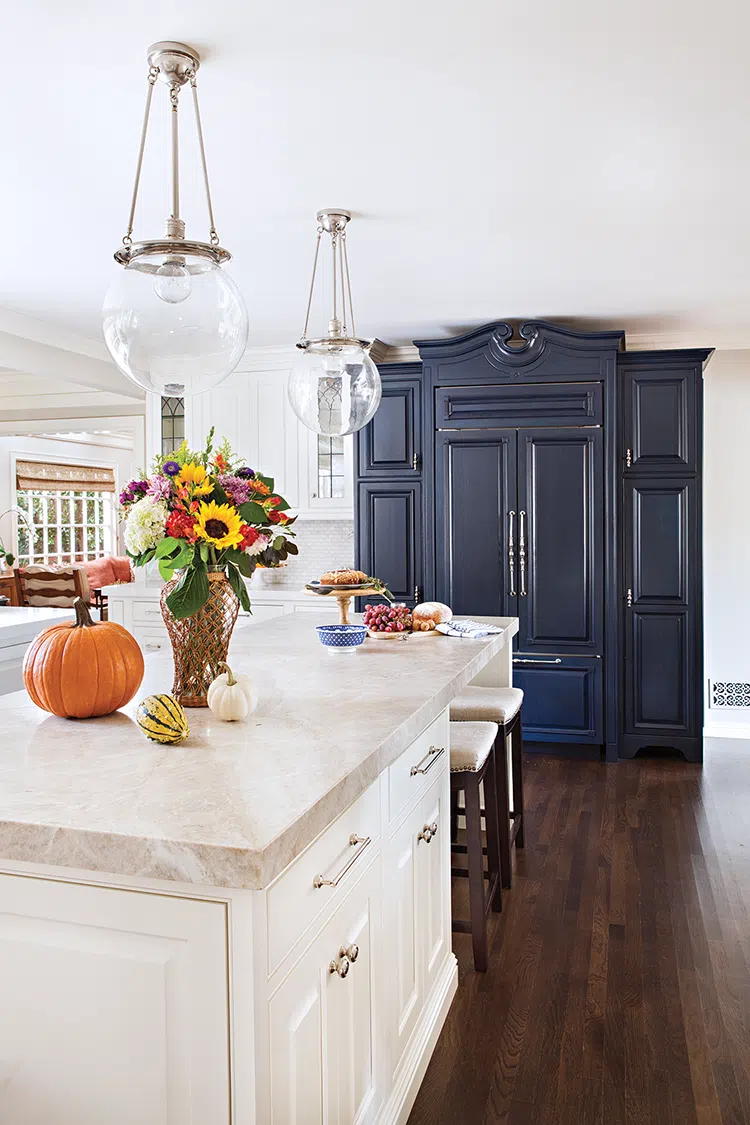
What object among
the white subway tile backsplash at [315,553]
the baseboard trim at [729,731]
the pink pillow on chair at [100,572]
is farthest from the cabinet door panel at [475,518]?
the pink pillow on chair at [100,572]

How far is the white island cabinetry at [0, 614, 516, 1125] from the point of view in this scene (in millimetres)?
1221

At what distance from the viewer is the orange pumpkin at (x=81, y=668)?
6.04 ft

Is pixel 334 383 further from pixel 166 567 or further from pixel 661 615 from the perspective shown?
pixel 661 615

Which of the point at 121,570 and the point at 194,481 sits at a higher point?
the point at 194,481

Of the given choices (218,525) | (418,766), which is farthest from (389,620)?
(218,525)

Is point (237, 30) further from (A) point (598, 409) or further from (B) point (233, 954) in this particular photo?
(A) point (598, 409)

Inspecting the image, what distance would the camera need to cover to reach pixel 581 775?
496cm

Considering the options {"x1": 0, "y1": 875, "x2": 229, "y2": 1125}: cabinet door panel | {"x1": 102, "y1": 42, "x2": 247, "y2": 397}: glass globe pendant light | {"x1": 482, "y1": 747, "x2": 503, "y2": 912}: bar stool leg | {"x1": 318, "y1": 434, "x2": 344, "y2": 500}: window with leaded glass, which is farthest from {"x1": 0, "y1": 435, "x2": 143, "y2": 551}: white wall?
{"x1": 0, "y1": 875, "x2": 229, "y2": 1125}: cabinet door panel

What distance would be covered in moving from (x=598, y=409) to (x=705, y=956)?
3150 millimetres

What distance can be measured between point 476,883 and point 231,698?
4.07 ft

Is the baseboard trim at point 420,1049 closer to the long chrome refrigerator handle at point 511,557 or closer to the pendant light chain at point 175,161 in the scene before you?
the pendant light chain at point 175,161

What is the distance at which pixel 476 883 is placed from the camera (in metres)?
2.72

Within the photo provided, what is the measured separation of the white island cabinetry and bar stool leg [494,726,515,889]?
148 cm

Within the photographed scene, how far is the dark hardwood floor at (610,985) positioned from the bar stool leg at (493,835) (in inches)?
2.6
